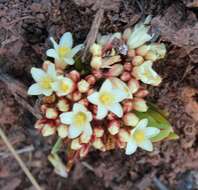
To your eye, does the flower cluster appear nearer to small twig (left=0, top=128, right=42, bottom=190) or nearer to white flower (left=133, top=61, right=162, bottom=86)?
white flower (left=133, top=61, right=162, bottom=86)

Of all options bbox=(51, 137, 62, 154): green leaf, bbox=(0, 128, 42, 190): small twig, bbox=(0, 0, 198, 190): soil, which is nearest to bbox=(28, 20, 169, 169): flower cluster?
bbox=(0, 0, 198, 190): soil

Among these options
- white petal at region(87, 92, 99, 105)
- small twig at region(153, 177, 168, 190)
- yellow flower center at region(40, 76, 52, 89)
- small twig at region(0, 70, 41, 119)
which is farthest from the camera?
small twig at region(153, 177, 168, 190)

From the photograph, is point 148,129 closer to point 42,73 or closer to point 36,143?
point 42,73

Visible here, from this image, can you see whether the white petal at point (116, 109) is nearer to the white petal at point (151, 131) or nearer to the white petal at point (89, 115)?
the white petal at point (89, 115)

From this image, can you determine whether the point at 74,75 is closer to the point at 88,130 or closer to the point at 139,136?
the point at 88,130

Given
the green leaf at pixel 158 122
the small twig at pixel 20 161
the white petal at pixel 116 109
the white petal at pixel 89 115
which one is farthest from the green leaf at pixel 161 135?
the small twig at pixel 20 161
